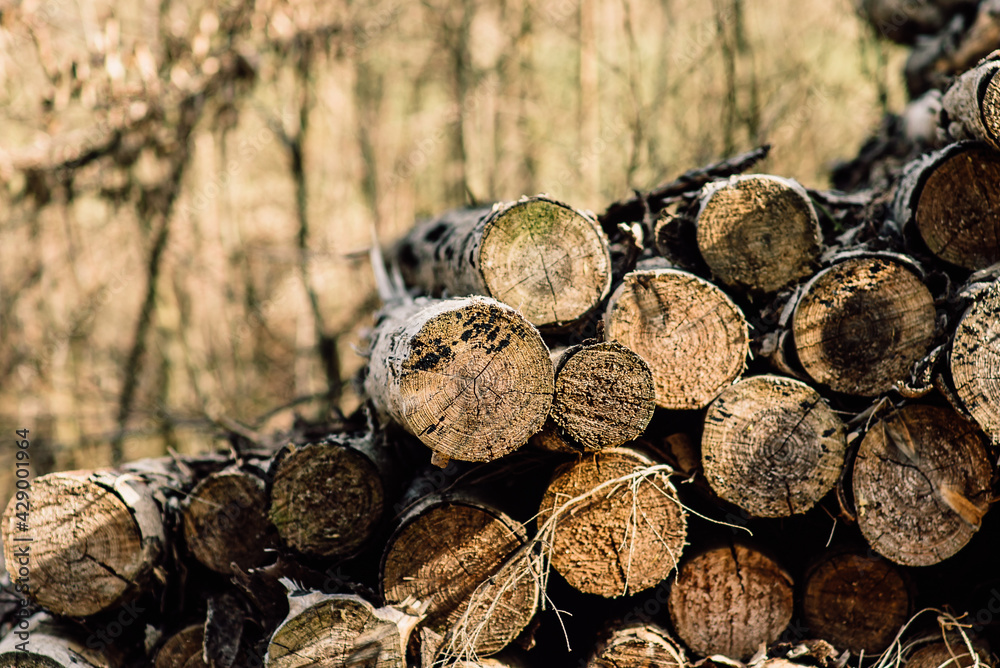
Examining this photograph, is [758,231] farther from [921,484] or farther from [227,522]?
[227,522]

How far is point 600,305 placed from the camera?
2.82m

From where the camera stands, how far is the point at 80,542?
8.90 ft

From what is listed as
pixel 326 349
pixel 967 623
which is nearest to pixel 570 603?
pixel 967 623

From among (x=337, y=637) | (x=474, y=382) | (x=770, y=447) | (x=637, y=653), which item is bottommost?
(x=637, y=653)

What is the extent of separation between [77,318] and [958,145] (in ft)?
28.7

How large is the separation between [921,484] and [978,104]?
56.0 inches

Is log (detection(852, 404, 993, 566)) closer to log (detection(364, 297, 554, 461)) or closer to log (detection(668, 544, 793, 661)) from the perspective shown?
log (detection(668, 544, 793, 661))

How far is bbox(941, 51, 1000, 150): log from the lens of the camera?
8.18 feet

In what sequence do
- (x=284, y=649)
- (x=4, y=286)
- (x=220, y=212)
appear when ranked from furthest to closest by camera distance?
1. (x=220, y=212)
2. (x=4, y=286)
3. (x=284, y=649)

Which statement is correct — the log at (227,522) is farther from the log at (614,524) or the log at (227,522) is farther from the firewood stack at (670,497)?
the log at (614,524)

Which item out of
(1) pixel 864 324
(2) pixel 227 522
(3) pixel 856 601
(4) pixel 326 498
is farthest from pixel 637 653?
(2) pixel 227 522

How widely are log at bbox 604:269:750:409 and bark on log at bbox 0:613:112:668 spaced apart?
247 centimetres

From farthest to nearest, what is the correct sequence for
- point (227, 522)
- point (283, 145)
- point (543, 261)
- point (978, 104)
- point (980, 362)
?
point (283, 145) → point (227, 522) → point (543, 261) → point (978, 104) → point (980, 362)

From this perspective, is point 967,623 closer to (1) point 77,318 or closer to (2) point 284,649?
(2) point 284,649
